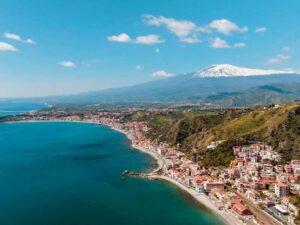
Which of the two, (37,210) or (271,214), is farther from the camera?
(37,210)

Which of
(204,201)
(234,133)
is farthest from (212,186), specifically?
(234,133)

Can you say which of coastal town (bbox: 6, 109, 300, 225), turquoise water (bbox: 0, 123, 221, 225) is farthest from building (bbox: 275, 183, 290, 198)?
turquoise water (bbox: 0, 123, 221, 225)

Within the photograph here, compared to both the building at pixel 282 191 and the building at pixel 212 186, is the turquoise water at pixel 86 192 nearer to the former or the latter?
the building at pixel 212 186

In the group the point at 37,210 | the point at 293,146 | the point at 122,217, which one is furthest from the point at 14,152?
the point at 293,146

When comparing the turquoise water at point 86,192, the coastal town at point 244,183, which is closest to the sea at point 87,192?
the turquoise water at point 86,192

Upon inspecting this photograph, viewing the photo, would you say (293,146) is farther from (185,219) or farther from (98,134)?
(98,134)

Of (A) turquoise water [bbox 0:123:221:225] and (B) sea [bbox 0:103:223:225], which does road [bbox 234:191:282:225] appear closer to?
(B) sea [bbox 0:103:223:225]
